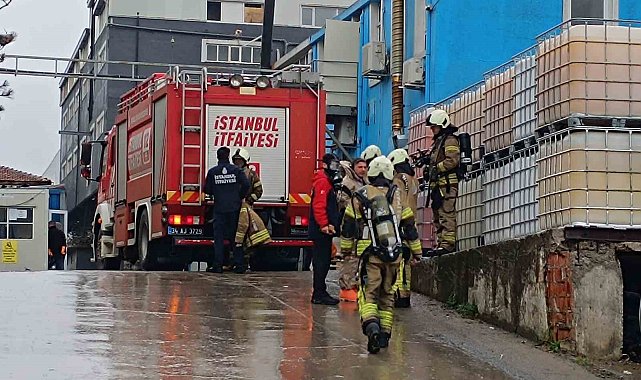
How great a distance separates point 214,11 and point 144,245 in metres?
32.2

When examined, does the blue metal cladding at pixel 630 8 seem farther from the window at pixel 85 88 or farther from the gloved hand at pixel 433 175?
the window at pixel 85 88

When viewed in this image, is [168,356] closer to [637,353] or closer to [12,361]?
[12,361]

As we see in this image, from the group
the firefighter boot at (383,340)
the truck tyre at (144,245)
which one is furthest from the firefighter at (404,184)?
the truck tyre at (144,245)

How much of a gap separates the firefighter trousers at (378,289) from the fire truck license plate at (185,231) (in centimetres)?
830

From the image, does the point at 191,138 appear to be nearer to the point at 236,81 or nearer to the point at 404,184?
the point at 236,81

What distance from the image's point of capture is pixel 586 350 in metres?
10.2

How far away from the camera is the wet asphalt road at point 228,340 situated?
353 inches

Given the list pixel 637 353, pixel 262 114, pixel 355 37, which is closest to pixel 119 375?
pixel 637 353

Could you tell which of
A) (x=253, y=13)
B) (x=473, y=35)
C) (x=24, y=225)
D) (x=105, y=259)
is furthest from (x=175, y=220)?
(x=253, y=13)

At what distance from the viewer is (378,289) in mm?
10086

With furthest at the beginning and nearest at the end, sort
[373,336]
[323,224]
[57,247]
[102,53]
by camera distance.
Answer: [102,53]
[57,247]
[323,224]
[373,336]

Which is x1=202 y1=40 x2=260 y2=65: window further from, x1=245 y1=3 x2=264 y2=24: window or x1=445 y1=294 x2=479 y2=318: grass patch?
x1=445 y1=294 x2=479 y2=318: grass patch

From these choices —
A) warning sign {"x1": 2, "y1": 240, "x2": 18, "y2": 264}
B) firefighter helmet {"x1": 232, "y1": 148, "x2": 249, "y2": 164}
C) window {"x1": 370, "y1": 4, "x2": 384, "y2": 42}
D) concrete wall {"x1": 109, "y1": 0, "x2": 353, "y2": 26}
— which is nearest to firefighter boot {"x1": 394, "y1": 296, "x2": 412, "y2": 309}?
firefighter helmet {"x1": 232, "y1": 148, "x2": 249, "y2": 164}

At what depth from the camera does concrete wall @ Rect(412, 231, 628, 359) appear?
1020cm
